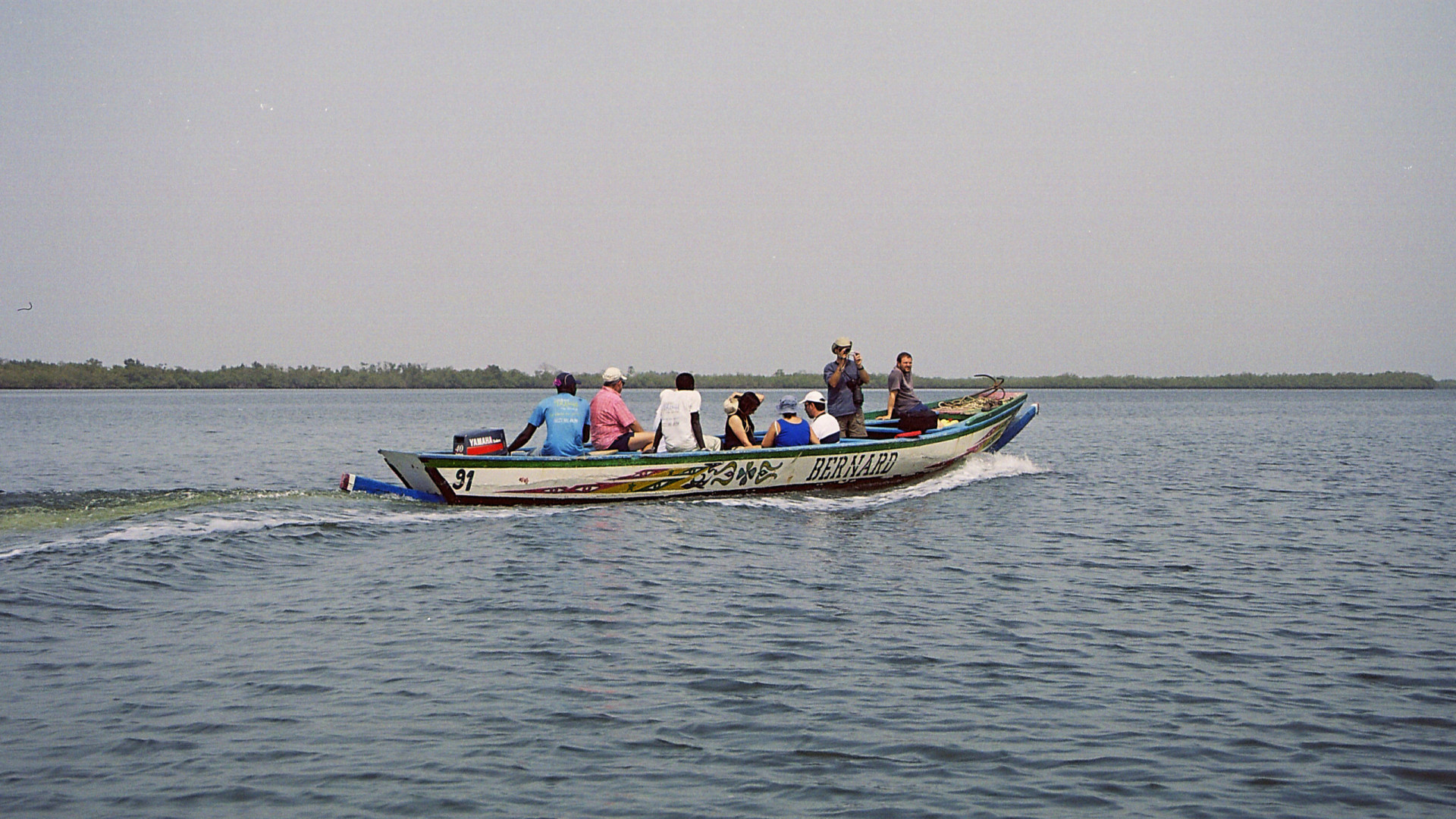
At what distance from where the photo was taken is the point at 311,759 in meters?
6.09

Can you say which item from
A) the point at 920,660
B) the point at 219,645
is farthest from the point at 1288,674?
the point at 219,645

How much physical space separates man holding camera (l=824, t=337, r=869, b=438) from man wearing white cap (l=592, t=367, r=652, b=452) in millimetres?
3482

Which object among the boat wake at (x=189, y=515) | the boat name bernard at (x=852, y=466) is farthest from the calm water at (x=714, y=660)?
the boat name bernard at (x=852, y=466)

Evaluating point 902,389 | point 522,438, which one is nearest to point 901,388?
point 902,389

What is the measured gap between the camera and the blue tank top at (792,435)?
17.8 m

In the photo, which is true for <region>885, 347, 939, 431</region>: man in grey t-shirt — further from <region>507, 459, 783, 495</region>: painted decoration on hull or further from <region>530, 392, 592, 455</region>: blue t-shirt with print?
<region>530, 392, 592, 455</region>: blue t-shirt with print

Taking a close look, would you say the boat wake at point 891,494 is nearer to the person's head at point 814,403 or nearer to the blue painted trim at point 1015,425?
the blue painted trim at point 1015,425

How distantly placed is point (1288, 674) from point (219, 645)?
815cm

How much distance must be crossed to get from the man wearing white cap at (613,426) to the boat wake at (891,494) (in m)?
1.50

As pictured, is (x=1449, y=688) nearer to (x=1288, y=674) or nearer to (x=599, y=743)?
(x=1288, y=674)

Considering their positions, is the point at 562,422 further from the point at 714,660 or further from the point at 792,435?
the point at 714,660

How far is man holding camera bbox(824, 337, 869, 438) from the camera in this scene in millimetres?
18688

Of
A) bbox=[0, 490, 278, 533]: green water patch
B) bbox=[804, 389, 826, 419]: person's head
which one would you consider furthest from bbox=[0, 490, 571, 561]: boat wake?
bbox=[804, 389, 826, 419]: person's head

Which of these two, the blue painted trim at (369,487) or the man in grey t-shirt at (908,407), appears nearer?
the blue painted trim at (369,487)
